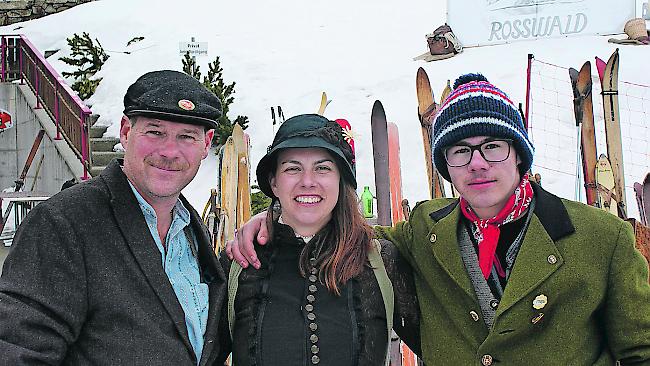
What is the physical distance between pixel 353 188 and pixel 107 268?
2.81 feet

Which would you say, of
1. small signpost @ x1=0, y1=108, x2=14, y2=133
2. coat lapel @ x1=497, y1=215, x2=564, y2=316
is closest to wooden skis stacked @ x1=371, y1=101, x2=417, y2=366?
coat lapel @ x1=497, y1=215, x2=564, y2=316

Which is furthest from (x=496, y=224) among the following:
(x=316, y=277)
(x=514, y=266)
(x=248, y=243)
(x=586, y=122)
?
(x=586, y=122)

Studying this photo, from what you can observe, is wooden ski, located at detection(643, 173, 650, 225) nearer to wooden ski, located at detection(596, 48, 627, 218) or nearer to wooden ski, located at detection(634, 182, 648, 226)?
wooden ski, located at detection(634, 182, 648, 226)

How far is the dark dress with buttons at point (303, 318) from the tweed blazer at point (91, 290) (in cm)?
16

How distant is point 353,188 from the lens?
6.99 feet

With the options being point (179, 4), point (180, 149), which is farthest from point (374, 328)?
point (179, 4)

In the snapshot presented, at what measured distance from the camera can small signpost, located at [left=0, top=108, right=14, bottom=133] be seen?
9.21 m

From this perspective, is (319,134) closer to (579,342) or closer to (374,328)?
(374,328)

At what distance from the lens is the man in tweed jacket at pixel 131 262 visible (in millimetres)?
1463

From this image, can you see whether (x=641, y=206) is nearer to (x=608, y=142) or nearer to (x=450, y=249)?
(x=608, y=142)

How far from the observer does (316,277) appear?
6.49 feet

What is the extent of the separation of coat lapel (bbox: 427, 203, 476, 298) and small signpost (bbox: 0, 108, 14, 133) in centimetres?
887

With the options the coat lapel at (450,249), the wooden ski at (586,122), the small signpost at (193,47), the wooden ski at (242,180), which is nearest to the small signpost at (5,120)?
the small signpost at (193,47)

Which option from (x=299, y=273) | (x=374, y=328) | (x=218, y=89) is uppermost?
(x=218, y=89)
